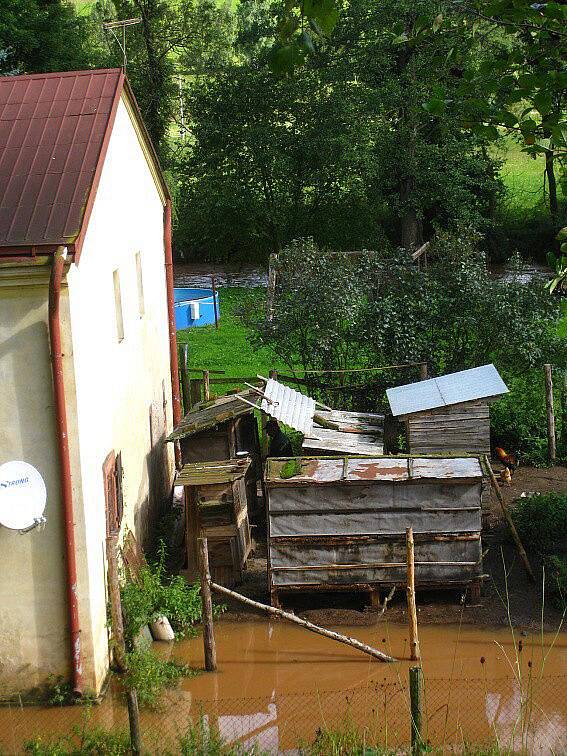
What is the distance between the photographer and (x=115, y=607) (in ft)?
31.5

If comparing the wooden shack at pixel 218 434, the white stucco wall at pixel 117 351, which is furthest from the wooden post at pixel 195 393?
the wooden shack at pixel 218 434

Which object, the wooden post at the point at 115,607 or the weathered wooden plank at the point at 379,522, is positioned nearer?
the wooden post at the point at 115,607

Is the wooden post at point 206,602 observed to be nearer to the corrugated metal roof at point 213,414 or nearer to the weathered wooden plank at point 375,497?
the weathered wooden plank at point 375,497

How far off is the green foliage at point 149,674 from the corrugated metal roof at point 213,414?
3.52m

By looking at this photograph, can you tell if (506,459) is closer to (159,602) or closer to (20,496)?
(159,602)

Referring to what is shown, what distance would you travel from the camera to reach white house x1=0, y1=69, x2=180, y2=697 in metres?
8.67

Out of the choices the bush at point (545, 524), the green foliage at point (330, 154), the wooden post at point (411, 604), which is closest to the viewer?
the wooden post at point (411, 604)

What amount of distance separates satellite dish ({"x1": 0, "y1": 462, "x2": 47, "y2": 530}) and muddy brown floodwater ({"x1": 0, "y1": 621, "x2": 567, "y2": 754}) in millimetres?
1899

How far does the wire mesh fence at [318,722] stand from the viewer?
7887 millimetres

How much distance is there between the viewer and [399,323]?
16.2 m

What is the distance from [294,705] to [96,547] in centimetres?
251

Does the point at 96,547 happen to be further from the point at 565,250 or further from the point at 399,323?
the point at 399,323

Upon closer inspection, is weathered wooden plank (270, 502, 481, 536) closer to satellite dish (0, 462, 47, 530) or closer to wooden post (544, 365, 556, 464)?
satellite dish (0, 462, 47, 530)

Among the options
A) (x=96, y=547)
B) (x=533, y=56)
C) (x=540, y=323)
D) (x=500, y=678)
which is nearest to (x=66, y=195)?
(x=96, y=547)
